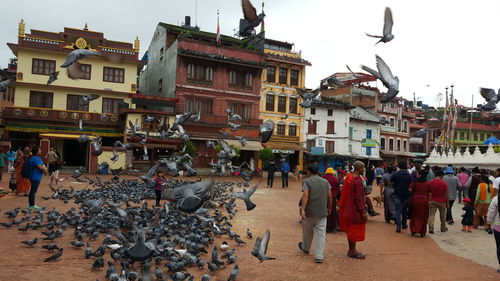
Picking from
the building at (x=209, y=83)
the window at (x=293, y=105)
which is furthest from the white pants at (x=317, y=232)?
the window at (x=293, y=105)

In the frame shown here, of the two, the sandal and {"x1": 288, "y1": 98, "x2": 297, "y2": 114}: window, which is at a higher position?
{"x1": 288, "y1": 98, "x2": 297, "y2": 114}: window

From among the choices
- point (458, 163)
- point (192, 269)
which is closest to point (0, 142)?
point (192, 269)

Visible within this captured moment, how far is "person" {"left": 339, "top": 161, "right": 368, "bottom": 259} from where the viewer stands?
719 centimetres

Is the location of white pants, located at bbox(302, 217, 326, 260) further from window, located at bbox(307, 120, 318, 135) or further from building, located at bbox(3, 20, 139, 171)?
window, located at bbox(307, 120, 318, 135)

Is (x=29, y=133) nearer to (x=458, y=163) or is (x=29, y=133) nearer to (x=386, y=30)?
(x=386, y=30)

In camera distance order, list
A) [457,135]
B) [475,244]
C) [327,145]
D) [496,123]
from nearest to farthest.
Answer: [475,244] < [327,145] < [457,135] < [496,123]

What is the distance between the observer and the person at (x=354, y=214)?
7.19 meters

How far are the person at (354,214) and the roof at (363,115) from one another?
40621mm

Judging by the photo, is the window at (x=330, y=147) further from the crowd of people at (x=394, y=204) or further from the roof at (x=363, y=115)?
the crowd of people at (x=394, y=204)

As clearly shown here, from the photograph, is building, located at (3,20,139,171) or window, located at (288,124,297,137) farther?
window, located at (288,124,297,137)

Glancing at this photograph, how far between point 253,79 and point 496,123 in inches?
2245

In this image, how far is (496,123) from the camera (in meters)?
72.0

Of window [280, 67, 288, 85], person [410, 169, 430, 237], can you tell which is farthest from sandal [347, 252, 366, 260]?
window [280, 67, 288, 85]

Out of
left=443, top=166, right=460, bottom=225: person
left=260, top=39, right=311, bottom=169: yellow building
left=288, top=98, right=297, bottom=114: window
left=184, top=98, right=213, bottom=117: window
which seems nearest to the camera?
left=443, top=166, right=460, bottom=225: person
